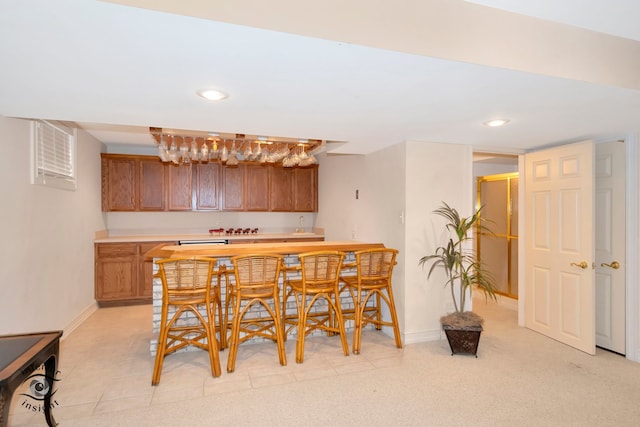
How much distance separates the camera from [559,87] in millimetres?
1964

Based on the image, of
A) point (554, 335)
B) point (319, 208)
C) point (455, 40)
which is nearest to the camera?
point (455, 40)

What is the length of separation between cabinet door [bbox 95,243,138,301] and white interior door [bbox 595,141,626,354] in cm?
571

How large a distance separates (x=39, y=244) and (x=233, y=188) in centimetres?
291

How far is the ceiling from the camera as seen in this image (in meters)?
1.35

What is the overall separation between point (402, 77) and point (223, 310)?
2924 mm

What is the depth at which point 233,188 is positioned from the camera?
224 inches

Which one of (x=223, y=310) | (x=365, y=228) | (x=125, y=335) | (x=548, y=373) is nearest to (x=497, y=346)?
(x=548, y=373)

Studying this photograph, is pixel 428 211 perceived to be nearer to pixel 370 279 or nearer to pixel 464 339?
pixel 370 279

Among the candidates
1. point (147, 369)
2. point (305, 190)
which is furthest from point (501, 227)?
point (147, 369)

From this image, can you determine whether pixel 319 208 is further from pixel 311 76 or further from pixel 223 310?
pixel 311 76

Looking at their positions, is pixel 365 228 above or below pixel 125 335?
above

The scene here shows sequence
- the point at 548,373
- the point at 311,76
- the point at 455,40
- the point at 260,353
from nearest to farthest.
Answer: the point at 455,40
the point at 311,76
the point at 548,373
the point at 260,353

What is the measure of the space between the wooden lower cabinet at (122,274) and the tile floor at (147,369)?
2.83 feet

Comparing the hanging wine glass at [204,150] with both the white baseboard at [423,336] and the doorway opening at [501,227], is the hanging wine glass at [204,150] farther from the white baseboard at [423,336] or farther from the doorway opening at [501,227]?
the doorway opening at [501,227]
